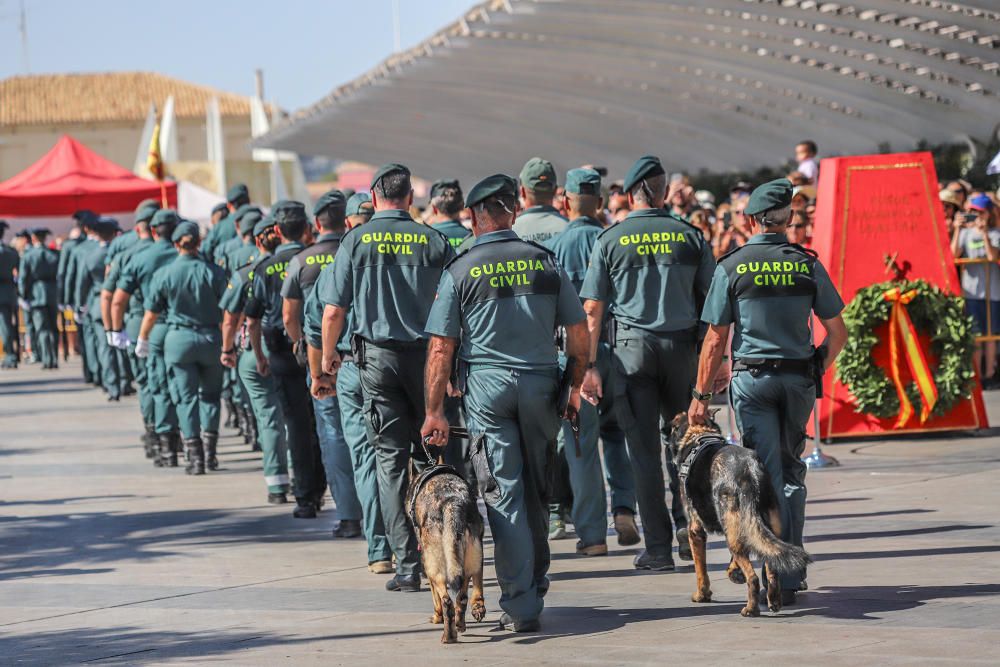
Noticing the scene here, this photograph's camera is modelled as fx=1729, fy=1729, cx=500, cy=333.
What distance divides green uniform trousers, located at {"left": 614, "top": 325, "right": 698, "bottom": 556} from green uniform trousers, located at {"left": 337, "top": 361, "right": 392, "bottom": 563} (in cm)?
135

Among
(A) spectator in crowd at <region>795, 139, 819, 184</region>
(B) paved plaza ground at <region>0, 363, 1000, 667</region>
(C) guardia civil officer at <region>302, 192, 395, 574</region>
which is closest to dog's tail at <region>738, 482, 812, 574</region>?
(B) paved plaza ground at <region>0, 363, 1000, 667</region>

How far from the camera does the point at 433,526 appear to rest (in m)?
7.38

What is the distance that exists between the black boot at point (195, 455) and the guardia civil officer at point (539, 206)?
4.79 metres

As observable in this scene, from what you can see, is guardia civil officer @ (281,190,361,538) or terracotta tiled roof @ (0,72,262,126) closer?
guardia civil officer @ (281,190,361,538)

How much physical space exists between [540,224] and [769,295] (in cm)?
262

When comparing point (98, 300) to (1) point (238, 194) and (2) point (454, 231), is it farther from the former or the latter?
(2) point (454, 231)

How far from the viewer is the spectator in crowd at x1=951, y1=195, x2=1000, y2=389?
1703 centimetres

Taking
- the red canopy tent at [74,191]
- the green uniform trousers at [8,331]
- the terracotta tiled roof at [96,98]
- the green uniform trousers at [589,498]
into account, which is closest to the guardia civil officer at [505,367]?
the green uniform trousers at [589,498]

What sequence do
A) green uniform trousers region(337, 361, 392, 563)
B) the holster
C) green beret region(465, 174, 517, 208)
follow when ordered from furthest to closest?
green uniform trousers region(337, 361, 392, 563) → the holster → green beret region(465, 174, 517, 208)

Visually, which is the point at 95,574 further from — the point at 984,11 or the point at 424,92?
the point at 424,92

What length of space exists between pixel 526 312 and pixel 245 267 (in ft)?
16.8

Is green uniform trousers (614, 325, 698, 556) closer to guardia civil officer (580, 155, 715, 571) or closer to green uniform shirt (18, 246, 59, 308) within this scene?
guardia civil officer (580, 155, 715, 571)

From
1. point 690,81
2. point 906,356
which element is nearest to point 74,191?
point 690,81

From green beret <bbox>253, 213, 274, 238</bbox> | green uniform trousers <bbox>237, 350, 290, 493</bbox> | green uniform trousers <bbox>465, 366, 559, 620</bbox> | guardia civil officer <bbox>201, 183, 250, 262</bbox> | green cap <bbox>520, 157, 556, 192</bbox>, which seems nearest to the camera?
green uniform trousers <bbox>465, 366, 559, 620</bbox>
